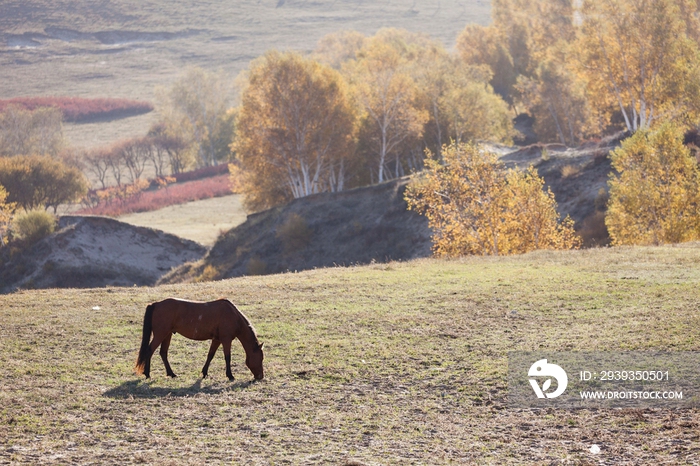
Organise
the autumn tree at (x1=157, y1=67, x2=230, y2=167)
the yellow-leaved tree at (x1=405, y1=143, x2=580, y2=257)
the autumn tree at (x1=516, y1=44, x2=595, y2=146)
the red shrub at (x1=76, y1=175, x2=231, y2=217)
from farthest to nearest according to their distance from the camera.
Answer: the autumn tree at (x1=157, y1=67, x2=230, y2=167)
the red shrub at (x1=76, y1=175, x2=231, y2=217)
the autumn tree at (x1=516, y1=44, x2=595, y2=146)
the yellow-leaved tree at (x1=405, y1=143, x2=580, y2=257)

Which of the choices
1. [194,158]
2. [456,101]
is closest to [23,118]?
[194,158]

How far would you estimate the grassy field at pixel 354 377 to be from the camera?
38.6 ft

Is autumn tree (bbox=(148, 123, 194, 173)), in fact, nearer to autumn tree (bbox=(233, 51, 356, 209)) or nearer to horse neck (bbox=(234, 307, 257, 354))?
autumn tree (bbox=(233, 51, 356, 209))

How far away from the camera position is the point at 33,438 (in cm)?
1208

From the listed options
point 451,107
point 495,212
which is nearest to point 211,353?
point 495,212

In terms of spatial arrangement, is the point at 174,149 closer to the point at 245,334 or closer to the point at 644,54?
the point at 644,54

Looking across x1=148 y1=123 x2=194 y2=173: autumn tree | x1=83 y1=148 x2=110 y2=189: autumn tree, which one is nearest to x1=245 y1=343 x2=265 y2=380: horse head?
x1=83 y1=148 x2=110 y2=189: autumn tree

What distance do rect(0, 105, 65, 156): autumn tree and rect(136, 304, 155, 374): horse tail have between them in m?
133

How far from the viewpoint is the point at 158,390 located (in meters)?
15.0

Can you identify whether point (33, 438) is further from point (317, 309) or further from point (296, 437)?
point (317, 309)

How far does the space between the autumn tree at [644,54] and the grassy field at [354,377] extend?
1646 inches

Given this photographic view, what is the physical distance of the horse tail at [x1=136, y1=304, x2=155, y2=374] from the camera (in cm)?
1526

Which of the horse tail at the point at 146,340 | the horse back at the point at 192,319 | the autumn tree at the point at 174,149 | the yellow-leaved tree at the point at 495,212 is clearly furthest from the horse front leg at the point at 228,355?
the autumn tree at the point at 174,149

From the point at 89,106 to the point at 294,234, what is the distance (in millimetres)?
145184
